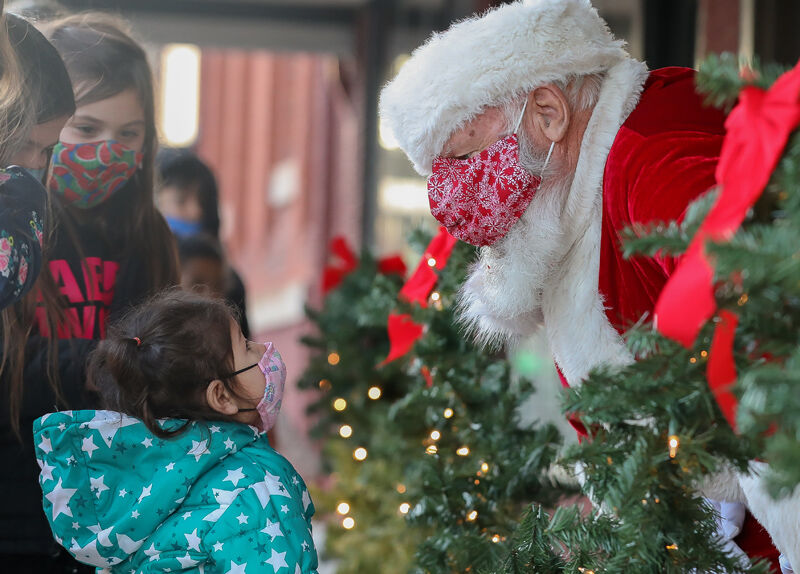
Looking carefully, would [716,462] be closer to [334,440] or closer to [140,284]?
[140,284]

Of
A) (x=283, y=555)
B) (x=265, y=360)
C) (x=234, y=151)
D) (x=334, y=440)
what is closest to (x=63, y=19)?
(x=265, y=360)

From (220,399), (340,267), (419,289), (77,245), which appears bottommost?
(340,267)

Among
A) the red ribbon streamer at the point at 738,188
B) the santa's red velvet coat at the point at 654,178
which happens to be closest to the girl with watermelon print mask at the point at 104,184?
the santa's red velvet coat at the point at 654,178

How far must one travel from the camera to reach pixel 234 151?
17.3 m

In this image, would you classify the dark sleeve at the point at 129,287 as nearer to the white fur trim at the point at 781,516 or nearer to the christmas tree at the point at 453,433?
the christmas tree at the point at 453,433

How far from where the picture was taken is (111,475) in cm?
177

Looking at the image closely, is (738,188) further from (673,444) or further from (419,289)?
(419,289)

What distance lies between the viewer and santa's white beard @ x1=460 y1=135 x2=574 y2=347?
1.93m

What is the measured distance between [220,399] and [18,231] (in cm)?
47

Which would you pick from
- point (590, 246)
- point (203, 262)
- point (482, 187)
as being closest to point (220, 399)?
point (482, 187)

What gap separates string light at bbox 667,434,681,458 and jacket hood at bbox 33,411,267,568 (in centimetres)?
80

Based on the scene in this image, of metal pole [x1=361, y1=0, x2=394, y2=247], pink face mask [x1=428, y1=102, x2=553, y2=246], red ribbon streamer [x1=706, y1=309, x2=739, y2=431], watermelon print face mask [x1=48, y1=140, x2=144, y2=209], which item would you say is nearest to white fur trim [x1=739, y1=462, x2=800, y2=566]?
red ribbon streamer [x1=706, y1=309, x2=739, y2=431]

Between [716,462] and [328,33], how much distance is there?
22.0ft

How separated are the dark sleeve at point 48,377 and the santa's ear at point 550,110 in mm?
971
